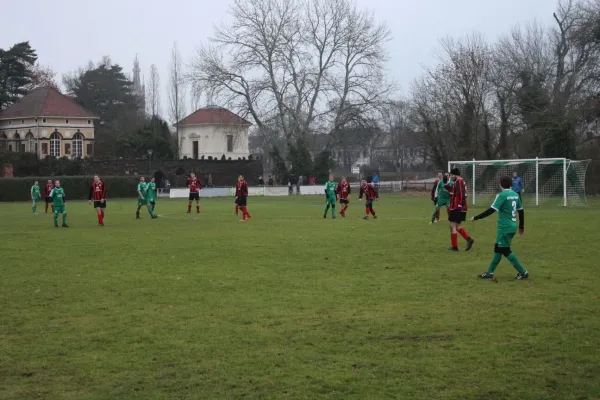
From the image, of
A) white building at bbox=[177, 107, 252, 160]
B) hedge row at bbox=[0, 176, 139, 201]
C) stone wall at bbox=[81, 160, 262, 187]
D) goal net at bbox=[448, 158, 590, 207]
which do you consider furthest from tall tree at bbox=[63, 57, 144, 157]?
goal net at bbox=[448, 158, 590, 207]

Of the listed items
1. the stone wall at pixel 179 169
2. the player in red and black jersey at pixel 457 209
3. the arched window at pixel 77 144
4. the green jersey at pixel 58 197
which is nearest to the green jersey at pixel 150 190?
the green jersey at pixel 58 197

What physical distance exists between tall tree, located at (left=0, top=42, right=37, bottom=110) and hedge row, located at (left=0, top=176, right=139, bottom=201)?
26361 millimetres

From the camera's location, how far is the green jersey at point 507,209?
11.9 metres

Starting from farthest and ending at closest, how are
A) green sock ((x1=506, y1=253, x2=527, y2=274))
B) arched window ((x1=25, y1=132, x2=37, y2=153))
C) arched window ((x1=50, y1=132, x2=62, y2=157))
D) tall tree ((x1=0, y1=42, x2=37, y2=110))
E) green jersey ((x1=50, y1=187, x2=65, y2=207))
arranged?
arched window ((x1=50, y1=132, x2=62, y2=157)) < arched window ((x1=25, y1=132, x2=37, y2=153)) < tall tree ((x1=0, y1=42, x2=37, y2=110)) < green jersey ((x1=50, y1=187, x2=65, y2=207)) < green sock ((x1=506, y1=253, x2=527, y2=274))

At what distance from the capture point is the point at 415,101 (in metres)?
63.6

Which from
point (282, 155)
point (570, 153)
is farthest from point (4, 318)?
point (282, 155)

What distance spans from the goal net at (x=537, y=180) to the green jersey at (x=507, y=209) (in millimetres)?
25680

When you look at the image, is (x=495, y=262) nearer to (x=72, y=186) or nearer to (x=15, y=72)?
(x=72, y=186)

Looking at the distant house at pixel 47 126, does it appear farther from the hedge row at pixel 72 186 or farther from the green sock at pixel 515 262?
the green sock at pixel 515 262

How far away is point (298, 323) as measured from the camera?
8.95 meters

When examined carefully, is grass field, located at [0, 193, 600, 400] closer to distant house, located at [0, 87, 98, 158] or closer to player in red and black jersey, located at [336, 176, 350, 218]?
player in red and black jersey, located at [336, 176, 350, 218]

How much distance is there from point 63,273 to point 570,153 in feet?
129

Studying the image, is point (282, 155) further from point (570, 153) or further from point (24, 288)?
point (24, 288)

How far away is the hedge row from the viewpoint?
177ft
